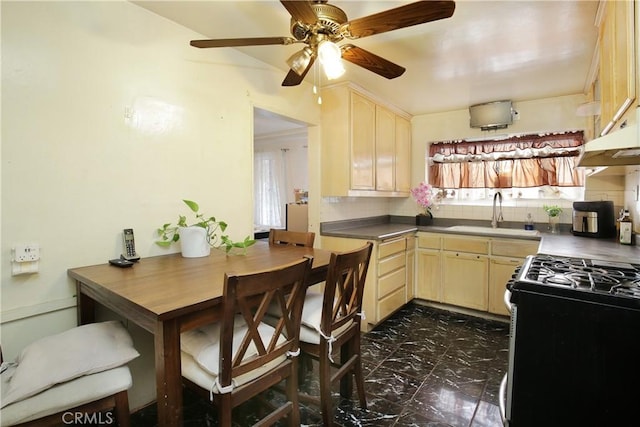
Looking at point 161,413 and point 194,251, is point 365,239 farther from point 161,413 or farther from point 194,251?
point 161,413

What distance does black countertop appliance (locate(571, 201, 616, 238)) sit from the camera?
2.69 m

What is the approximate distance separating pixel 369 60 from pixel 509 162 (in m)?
2.70

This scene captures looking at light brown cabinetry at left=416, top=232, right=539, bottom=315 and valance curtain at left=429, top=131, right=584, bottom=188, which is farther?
valance curtain at left=429, top=131, right=584, bottom=188

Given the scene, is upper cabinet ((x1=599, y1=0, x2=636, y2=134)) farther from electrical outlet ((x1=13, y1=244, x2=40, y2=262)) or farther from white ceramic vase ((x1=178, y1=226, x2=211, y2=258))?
electrical outlet ((x1=13, y1=244, x2=40, y2=262))

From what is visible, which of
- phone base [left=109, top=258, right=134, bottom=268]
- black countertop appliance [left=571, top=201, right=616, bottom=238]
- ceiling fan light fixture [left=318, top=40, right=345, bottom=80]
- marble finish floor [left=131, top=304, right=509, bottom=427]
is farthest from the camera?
black countertop appliance [left=571, top=201, right=616, bottom=238]

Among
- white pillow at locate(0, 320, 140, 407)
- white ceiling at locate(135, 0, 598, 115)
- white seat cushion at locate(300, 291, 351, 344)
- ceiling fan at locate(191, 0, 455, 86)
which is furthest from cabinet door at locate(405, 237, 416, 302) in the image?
white pillow at locate(0, 320, 140, 407)

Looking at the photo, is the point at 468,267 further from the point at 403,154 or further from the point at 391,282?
the point at 403,154

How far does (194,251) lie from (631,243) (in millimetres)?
3064

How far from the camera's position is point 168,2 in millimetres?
1841

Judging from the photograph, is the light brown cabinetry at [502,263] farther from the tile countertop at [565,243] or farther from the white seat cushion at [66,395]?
the white seat cushion at [66,395]

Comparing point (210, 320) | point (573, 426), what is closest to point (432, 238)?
point (573, 426)

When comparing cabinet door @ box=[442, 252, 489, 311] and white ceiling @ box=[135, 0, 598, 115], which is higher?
white ceiling @ box=[135, 0, 598, 115]

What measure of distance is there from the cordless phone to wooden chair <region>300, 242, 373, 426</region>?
3.33ft

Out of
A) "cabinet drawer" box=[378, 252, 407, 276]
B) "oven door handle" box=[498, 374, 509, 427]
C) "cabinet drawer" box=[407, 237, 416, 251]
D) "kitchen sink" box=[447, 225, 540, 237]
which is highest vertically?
"kitchen sink" box=[447, 225, 540, 237]
